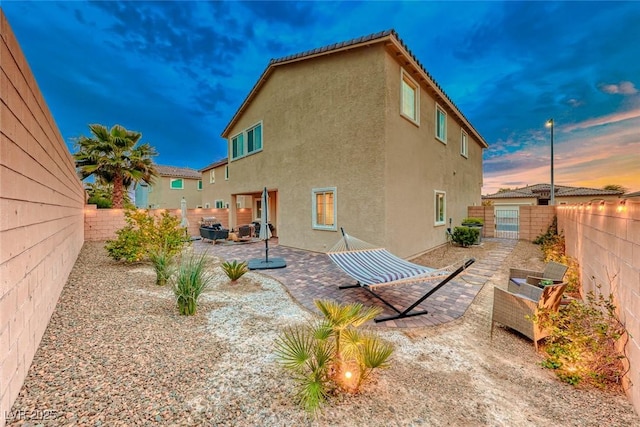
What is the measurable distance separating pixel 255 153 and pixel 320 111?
4883mm

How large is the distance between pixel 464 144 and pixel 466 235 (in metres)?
6.22

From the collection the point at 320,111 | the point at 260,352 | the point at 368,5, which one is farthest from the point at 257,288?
the point at 368,5

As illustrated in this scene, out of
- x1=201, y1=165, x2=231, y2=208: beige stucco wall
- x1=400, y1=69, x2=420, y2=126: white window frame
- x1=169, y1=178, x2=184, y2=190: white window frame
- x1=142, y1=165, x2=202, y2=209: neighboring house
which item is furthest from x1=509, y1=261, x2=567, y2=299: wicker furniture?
x1=169, y1=178, x2=184, y2=190: white window frame

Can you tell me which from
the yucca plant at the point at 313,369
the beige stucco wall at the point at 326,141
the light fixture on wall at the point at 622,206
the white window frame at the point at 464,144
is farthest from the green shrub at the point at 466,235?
the yucca plant at the point at 313,369

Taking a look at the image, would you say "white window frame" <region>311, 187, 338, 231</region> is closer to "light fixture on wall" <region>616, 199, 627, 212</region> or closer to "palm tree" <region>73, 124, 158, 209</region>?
"light fixture on wall" <region>616, 199, 627, 212</region>

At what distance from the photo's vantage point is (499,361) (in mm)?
3189

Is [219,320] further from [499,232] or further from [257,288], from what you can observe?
[499,232]

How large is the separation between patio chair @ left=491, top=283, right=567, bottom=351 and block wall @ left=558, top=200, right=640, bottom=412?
590 mm

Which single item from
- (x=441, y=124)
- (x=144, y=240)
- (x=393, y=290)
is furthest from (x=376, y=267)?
(x=441, y=124)

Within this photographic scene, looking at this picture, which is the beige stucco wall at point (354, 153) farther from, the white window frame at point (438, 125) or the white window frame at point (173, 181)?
the white window frame at point (173, 181)

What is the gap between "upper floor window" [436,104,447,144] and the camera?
11.2 m

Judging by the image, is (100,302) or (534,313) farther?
(100,302)

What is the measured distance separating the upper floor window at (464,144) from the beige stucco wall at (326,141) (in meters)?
8.55

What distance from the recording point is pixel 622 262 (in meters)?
2.88
